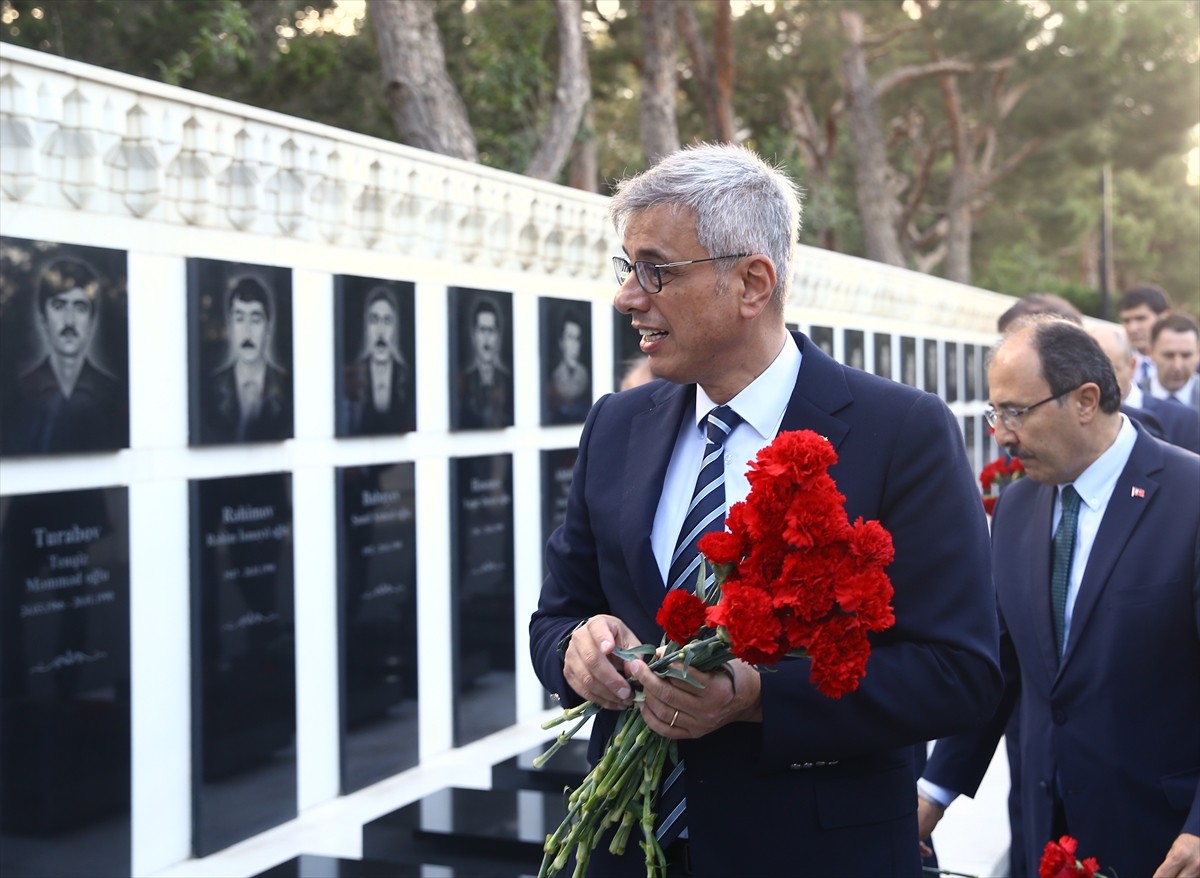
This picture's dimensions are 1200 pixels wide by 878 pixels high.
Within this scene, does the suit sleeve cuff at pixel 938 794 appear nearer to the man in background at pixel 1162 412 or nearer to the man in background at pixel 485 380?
the man in background at pixel 1162 412

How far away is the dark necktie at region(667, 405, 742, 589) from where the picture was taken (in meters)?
2.32

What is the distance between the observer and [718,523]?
7.60 feet

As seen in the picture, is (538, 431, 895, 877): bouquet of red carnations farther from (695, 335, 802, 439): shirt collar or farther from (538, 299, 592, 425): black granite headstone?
(538, 299, 592, 425): black granite headstone

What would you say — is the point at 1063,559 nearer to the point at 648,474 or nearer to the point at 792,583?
the point at 648,474

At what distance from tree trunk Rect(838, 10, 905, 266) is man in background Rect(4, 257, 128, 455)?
784 inches

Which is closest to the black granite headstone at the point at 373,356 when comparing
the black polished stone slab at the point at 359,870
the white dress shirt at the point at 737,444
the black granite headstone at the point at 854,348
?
the black polished stone slab at the point at 359,870

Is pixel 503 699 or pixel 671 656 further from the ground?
pixel 671 656

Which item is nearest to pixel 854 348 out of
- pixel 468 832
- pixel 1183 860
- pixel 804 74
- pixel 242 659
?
pixel 242 659

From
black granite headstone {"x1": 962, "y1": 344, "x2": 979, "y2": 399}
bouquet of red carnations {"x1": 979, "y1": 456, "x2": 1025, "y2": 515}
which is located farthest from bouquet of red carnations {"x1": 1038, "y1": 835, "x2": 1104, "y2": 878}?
black granite headstone {"x1": 962, "y1": 344, "x2": 979, "y2": 399}

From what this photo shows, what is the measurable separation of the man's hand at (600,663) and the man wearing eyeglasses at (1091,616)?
1402 millimetres

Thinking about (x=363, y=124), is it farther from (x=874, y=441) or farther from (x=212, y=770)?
(x=874, y=441)

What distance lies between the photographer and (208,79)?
50.9ft

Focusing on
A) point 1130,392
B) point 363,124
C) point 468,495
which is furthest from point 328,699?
point 363,124

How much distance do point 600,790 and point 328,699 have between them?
4.41m
